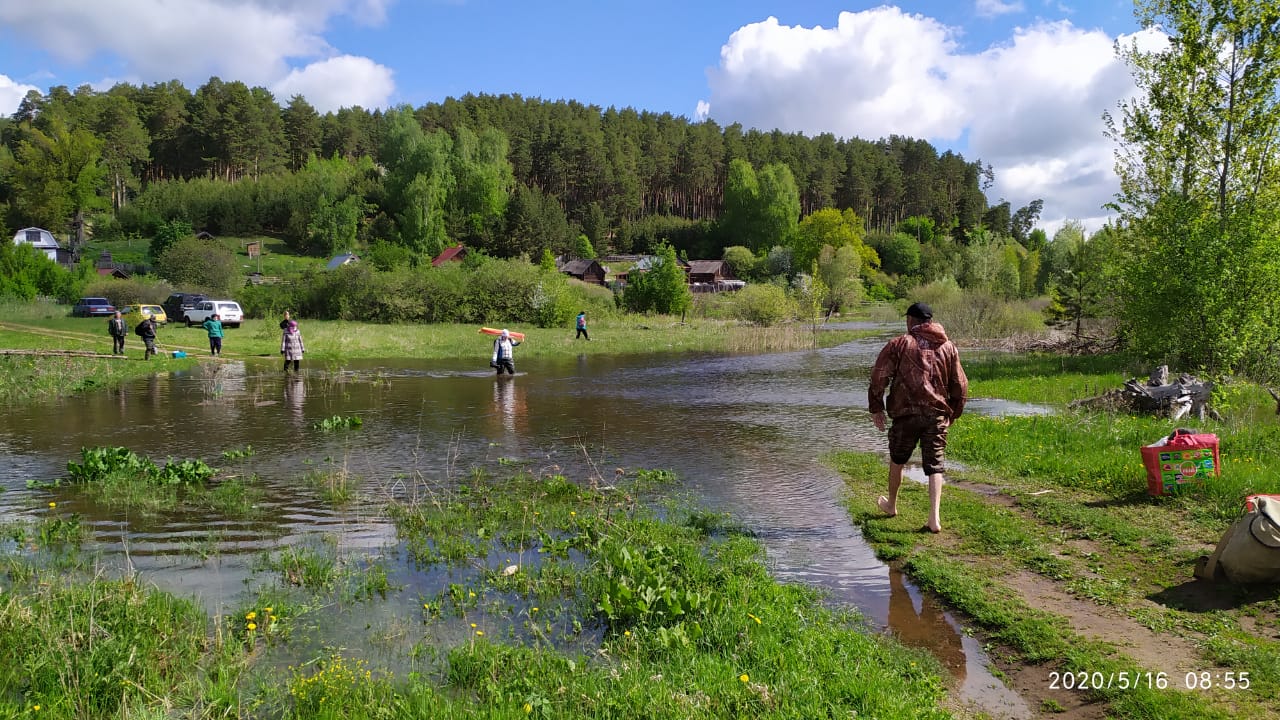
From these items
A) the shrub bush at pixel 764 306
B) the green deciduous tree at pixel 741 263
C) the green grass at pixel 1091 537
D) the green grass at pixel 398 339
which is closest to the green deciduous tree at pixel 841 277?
the green deciduous tree at pixel 741 263

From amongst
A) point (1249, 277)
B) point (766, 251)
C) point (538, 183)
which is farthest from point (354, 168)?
point (1249, 277)

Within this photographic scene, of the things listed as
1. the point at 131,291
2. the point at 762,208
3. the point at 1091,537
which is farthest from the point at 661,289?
the point at 762,208

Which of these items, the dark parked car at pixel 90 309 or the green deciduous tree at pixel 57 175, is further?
the green deciduous tree at pixel 57 175

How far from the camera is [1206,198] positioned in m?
23.3

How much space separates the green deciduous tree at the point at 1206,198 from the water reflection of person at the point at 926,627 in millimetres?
13777

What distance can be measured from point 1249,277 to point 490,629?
1794cm

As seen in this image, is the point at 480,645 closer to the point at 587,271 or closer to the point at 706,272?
the point at 587,271

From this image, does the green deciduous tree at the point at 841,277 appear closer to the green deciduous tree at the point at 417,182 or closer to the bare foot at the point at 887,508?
the green deciduous tree at the point at 417,182

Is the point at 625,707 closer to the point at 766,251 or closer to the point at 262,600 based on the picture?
the point at 262,600

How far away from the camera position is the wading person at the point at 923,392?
850cm

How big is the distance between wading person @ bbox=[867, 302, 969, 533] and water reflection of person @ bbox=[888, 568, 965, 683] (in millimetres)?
1890

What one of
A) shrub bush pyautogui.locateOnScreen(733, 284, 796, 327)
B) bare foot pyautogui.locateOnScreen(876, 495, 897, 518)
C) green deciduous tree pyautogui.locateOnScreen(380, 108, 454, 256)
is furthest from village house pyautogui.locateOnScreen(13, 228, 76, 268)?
bare foot pyautogui.locateOnScreen(876, 495, 897, 518)

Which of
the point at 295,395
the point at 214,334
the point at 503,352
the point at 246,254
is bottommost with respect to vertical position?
the point at 295,395

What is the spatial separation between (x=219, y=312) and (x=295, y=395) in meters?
29.1
